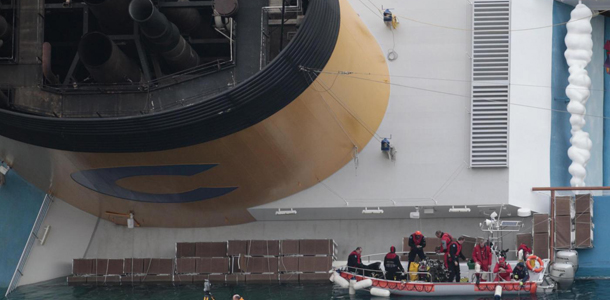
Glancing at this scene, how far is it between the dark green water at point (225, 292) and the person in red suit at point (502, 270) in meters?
→ 0.70

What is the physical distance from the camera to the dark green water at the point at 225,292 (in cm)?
2536

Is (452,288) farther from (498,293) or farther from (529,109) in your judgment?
(529,109)

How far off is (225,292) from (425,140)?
7.19 meters

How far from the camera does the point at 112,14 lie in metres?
24.6

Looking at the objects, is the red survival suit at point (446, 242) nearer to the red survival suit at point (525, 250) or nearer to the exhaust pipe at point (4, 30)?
the red survival suit at point (525, 250)

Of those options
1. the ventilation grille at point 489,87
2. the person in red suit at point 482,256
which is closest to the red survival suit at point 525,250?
the person in red suit at point 482,256

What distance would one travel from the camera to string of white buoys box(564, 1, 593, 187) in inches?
1126

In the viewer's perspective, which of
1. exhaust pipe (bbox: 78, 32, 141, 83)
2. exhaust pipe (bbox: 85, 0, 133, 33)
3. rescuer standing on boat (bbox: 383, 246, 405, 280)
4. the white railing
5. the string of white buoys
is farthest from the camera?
the string of white buoys

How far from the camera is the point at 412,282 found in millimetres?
25188

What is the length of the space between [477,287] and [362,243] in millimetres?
5005

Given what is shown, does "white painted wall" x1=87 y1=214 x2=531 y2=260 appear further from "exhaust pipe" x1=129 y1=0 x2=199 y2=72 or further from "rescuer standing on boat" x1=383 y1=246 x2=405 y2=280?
"exhaust pipe" x1=129 y1=0 x2=199 y2=72

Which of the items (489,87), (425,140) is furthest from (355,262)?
(489,87)

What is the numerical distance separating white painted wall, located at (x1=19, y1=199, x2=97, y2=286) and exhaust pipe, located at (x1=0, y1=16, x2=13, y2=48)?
6.19 m

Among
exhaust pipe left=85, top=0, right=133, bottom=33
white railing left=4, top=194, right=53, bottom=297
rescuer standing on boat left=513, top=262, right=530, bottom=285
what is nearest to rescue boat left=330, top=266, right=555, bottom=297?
rescuer standing on boat left=513, top=262, right=530, bottom=285
